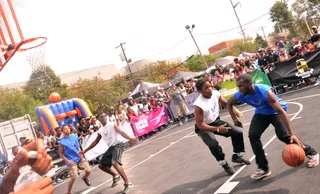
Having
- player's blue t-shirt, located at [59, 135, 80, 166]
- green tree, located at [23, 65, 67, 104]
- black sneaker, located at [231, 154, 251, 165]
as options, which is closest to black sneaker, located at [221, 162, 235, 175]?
black sneaker, located at [231, 154, 251, 165]

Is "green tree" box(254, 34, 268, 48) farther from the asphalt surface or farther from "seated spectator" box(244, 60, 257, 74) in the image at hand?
the asphalt surface

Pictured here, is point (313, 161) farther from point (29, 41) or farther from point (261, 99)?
point (29, 41)

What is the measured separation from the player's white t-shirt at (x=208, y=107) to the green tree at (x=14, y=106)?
40.2 metres

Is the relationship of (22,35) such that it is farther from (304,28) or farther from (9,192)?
(304,28)

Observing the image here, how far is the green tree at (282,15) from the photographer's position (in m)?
59.7

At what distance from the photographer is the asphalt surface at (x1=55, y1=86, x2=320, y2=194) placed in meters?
4.62

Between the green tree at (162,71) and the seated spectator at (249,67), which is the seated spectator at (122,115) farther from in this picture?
the green tree at (162,71)

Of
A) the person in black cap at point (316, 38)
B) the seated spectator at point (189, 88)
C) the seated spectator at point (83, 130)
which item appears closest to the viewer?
the person in black cap at point (316, 38)

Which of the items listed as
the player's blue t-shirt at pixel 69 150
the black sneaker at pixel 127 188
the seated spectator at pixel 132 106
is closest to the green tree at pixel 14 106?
the seated spectator at pixel 132 106

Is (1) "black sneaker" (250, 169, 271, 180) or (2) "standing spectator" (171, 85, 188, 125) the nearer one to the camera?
(1) "black sneaker" (250, 169, 271, 180)

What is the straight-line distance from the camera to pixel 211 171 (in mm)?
6203

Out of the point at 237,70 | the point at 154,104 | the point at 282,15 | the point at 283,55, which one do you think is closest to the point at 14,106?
the point at 154,104

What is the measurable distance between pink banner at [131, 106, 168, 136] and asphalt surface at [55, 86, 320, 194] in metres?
4.63

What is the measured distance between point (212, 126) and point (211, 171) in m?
1.15
